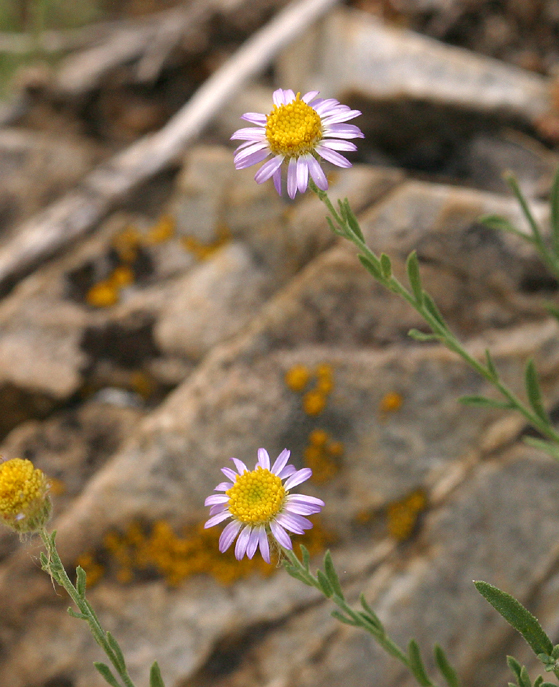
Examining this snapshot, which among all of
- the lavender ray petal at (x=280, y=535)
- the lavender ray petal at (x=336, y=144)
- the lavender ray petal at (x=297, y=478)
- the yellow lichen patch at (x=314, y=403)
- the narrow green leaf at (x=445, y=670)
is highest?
the lavender ray petal at (x=336, y=144)

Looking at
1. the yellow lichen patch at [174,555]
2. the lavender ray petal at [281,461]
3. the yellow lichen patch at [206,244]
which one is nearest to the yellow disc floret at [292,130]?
the lavender ray petal at [281,461]

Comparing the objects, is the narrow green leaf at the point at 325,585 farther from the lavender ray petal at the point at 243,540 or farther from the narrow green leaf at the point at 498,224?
the narrow green leaf at the point at 498,224

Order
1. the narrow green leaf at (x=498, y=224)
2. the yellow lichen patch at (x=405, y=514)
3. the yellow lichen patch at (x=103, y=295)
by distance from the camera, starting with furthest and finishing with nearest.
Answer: the yellow lichen patch at (x=103, y=295) < the yellow lichen patch at (x=405, y=514) < the narrow green leaf at (x=498, y=224)

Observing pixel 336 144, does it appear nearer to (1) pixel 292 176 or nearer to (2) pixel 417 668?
(1) pixel 292 176

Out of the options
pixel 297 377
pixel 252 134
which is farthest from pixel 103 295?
pixel 252 134

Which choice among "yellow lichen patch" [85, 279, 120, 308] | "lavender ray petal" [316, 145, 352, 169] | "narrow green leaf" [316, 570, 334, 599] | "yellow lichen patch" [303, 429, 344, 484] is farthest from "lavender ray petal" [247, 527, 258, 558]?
"yellow lichen patch" [85, 279, 120, 308]

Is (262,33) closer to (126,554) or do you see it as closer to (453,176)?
(453,176)

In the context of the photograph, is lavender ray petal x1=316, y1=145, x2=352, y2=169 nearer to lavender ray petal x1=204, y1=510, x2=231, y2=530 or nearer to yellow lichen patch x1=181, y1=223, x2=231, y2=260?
lavender ray petal x1=204, y1=510, x2=231, y2=530

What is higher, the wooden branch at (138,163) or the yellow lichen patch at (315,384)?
the wooden branch at (138,163)
